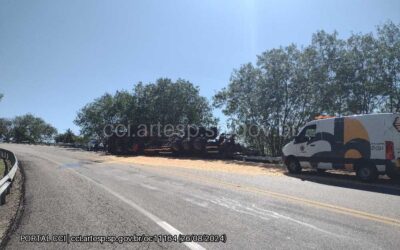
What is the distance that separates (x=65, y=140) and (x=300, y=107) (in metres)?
78.0

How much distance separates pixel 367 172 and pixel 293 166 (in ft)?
13.6

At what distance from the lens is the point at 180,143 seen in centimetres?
3359

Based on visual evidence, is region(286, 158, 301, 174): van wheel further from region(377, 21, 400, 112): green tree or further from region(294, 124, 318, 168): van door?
region(377, 21, 400, 112): green tree

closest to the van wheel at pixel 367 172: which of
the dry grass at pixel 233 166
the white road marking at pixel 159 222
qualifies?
the dry grass at pixel 233 166

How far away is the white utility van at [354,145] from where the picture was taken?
14.1 metres

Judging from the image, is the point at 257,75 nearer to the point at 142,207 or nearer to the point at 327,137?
the point at 327,137

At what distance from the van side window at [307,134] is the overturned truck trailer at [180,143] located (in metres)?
11.9

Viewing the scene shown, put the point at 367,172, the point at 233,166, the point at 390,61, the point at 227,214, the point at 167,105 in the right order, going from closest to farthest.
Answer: the point at 227,214
the point at 367,172
the point at 233,166
the point at 390,61
the point at 167,105

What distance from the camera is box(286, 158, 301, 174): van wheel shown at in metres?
18.2

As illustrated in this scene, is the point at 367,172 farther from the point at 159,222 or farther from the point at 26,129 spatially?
the point at 26,129

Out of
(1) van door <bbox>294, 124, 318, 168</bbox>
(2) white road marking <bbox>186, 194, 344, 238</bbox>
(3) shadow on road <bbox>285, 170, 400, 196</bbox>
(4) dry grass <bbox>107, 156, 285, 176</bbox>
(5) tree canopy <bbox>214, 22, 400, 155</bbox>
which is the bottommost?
(2) white road marking <bbox>186, 194, 344, 238</bbox>

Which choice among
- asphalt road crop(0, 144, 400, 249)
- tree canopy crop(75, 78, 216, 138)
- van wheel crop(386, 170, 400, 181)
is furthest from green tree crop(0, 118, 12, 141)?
van wheel crop(386, 170, 400, 181)

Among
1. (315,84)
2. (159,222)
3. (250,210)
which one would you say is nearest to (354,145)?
(250,210)

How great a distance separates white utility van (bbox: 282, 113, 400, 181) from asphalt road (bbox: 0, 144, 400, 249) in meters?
1.33
